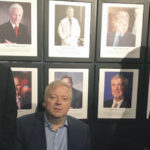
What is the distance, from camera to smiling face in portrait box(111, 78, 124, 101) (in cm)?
179

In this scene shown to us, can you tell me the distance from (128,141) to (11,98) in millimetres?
1041

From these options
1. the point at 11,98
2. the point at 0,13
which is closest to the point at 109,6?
the point at 0,13

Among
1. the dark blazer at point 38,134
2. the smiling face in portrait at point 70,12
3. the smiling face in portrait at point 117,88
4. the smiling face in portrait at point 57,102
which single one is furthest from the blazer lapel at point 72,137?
the smiling face in portrait at point 70,12

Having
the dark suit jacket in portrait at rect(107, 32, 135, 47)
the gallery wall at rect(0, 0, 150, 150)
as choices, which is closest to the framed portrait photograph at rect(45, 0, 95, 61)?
the gallery wall at rect(0, 0, 150, 150)

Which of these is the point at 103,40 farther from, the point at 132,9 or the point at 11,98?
the point at 11,98

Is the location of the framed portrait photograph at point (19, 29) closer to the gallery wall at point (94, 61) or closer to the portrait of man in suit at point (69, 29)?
the gallery wall at point (94, 61)

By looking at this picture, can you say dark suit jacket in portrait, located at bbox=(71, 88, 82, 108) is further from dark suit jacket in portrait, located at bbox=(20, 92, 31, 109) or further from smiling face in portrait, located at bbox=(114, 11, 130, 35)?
smiling face in portrait, located at bbox=(114, 11, 130, 35)

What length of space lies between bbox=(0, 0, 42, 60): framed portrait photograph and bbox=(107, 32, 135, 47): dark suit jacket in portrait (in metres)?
0.51

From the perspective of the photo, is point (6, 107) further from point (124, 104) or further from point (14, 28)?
point (124, 104)

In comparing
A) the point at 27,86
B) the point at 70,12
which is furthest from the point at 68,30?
the point at 27,86

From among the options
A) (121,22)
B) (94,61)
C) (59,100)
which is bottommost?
(59,100)

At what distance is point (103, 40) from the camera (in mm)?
1725

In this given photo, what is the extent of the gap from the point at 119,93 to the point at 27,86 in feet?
2.34

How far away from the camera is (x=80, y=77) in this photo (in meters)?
1.75
